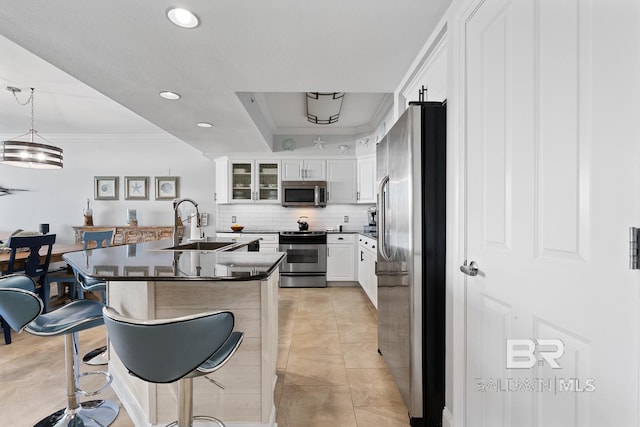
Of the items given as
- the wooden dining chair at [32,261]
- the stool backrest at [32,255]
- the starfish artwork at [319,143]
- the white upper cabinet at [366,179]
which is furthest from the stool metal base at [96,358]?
the starfish artwork at [319,143]

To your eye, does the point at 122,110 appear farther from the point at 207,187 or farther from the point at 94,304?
the point at 94,304

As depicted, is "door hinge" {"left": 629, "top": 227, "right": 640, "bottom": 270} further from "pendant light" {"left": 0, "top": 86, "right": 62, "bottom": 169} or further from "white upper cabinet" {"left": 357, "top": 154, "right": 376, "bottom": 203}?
"pendant light" {"left": 0, "top": 86, "right": 62, "bottom": 169}

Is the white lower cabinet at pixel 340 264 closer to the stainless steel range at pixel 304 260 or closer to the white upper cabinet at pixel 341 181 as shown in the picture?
the stainless steel range at pixel 304 260

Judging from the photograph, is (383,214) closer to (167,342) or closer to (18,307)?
(167,342)

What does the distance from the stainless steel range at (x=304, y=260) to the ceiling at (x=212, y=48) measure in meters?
2.08

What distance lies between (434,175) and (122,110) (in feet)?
15.0

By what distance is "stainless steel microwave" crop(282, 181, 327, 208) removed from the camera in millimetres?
4895

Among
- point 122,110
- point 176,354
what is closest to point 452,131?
point 176,354

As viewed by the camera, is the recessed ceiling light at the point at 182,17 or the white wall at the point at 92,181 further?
the white wall at the point at 92,181

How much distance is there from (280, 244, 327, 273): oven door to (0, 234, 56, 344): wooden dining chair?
9.15 feet

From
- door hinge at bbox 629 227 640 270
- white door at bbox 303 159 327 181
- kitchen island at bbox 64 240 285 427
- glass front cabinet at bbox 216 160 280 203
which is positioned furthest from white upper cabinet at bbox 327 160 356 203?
door hinge at bbox 629 227 640 270

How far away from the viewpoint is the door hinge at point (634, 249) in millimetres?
632

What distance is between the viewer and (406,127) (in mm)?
1618

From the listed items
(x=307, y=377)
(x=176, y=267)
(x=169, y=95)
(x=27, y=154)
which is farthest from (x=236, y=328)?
(x=27, y=154)
